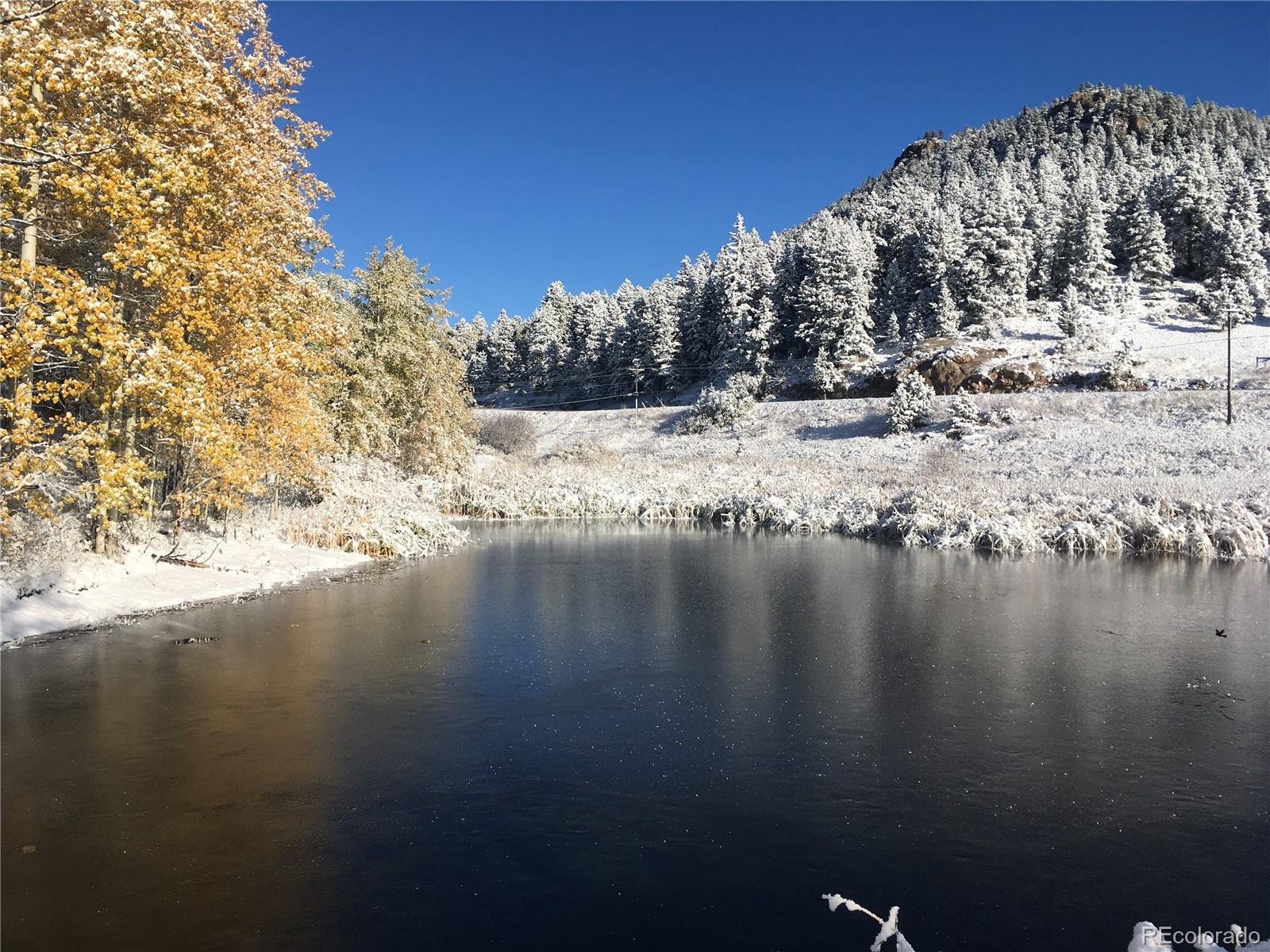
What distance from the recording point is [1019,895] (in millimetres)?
4465

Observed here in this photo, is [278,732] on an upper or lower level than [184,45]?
lower

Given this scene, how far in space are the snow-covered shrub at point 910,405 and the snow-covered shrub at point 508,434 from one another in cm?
2414

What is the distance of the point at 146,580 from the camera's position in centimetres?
1270

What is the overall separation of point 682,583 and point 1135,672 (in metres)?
8.26

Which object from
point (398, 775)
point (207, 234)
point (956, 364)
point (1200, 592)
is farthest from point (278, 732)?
point (956, 364)

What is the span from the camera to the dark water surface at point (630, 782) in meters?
4.28

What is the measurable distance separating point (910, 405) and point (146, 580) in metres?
39.1

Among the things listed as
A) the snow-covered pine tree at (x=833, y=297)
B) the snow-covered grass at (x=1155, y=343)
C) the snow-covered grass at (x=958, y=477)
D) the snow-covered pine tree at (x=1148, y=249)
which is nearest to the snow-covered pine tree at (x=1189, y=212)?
the snow-covered pine tree at (x=1148, y=249)

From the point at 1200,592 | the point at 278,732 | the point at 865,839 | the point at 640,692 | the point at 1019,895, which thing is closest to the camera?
the point at 1019,895

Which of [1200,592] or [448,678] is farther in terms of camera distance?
[1200,592]

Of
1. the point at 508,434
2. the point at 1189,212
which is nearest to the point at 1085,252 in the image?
the point at 1189,212

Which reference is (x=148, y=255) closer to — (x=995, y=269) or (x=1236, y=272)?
(x=995, y=269)

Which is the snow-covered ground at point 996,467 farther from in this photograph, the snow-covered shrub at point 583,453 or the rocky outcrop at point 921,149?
the rocky outcrop at point 921,149

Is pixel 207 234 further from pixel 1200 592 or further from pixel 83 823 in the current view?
pixel 1200 592
